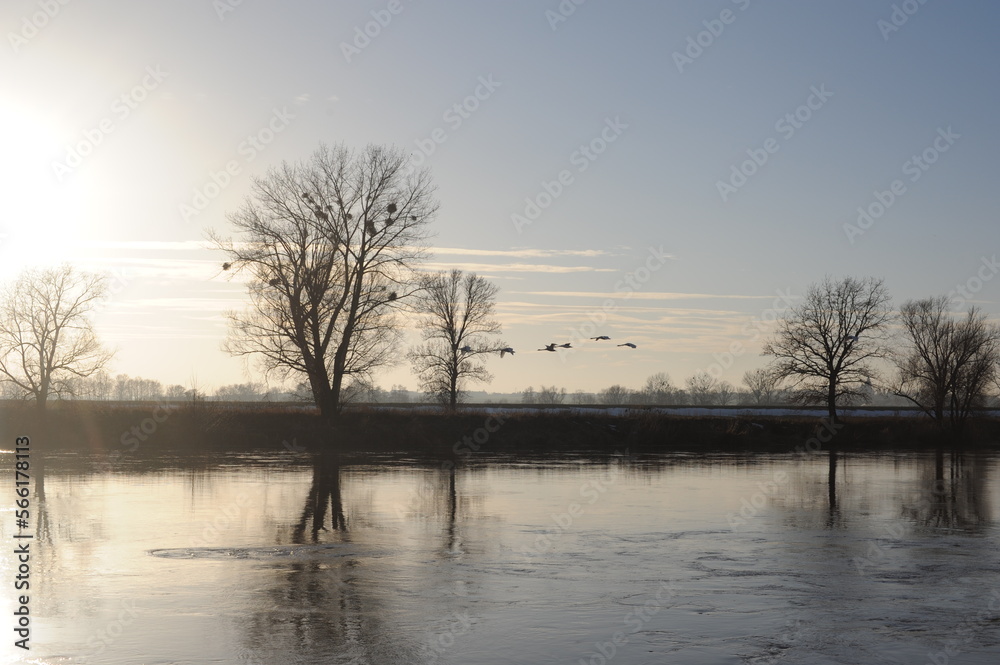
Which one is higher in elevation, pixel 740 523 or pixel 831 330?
pixel 831 330

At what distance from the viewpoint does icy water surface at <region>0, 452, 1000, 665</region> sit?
8672 mm

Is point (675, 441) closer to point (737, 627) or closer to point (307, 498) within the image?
point (307, 498)

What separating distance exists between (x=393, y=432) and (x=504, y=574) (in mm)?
30189

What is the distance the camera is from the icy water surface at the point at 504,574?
8672mm

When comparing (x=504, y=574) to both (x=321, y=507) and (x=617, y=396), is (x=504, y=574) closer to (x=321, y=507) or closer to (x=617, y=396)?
(x=321, y=507)

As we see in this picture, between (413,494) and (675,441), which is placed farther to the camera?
(675,441)

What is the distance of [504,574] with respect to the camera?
1195cm

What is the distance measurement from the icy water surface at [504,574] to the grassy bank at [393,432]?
1680 cm

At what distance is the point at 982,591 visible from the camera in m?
11.2

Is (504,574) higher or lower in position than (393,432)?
lower

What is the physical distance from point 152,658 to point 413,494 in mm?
12842

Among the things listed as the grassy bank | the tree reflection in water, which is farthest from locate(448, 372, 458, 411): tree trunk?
the tree reflection in water

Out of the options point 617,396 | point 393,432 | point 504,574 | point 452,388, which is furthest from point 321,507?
point 617,396

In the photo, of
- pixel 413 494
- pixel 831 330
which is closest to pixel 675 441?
pixel 831 330
